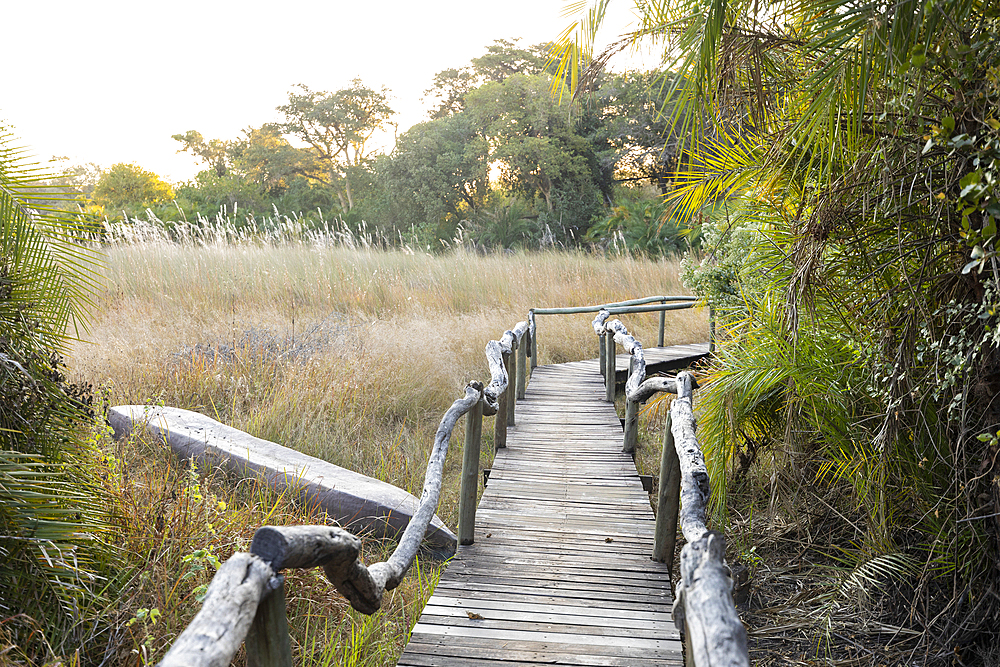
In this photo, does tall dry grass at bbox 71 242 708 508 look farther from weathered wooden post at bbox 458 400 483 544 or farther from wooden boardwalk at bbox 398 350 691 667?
weathered wooden post at bbox 458 400 483 544

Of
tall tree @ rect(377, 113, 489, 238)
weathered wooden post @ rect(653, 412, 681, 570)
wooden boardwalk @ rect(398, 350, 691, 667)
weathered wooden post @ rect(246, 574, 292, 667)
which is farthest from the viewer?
tall tree @ rect(377, 113, 489, 238)

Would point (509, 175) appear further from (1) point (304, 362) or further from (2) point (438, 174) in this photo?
(1) point (304, 362)

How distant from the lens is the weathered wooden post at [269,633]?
5.30ft

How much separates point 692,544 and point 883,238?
1.93 metres

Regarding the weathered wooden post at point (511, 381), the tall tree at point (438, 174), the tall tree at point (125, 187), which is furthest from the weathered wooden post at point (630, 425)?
the tall tree at point (125, 187)

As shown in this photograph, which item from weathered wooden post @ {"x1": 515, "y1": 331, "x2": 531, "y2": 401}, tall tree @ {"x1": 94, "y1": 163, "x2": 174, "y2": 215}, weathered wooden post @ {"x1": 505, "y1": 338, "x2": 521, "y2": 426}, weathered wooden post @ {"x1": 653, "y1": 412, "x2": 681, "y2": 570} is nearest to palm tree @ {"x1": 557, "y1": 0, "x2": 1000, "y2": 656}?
weathered wooden post @ {"x1": 653, "y1": 412, "x2": 681, "y2": 570}

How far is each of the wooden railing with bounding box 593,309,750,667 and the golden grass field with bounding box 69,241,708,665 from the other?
1.25m

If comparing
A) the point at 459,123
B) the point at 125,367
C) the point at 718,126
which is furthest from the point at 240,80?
the point at 718,126

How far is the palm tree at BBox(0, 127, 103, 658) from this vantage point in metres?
2.29

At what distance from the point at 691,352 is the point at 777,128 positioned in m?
5.00

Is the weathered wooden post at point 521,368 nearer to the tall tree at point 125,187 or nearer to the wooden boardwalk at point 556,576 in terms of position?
the wooden boardwalk at point 556,576

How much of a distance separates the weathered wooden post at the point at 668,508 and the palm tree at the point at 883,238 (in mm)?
735

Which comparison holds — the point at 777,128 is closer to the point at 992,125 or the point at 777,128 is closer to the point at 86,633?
the point at 992,125

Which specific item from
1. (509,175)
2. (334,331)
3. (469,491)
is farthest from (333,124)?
(469,491)
